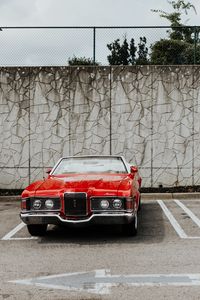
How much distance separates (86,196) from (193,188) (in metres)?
7.63

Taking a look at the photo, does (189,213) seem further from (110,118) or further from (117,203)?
(110,118)

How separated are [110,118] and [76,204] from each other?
7435mm

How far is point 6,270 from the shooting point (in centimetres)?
588

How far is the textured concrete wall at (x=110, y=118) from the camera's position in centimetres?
1459

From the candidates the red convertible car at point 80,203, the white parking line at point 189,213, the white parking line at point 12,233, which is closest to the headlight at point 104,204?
the red convertible car at point 80,203

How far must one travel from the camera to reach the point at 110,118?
1459cm

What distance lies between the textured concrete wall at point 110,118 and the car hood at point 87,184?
6.16 meters

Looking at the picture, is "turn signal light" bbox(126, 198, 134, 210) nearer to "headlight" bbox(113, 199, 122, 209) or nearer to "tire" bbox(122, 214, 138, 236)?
"headlight" bbox(113, 199, 122, 209)

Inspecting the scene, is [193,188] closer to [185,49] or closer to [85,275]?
[185,49]

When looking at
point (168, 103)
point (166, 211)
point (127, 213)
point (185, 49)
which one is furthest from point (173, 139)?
point (127, 213)

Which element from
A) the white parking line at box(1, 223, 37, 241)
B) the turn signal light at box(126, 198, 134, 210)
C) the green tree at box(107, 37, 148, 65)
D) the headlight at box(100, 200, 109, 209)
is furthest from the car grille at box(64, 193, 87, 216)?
A: the green tree at box(107, 37, 148, 65)

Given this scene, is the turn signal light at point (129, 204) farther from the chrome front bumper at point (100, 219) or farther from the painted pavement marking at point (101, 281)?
the painted pavement marking at point (101, 281)

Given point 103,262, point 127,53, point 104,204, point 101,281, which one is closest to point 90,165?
point 104,204

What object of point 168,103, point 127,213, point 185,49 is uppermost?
point 185,49
